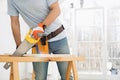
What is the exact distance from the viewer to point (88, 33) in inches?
158

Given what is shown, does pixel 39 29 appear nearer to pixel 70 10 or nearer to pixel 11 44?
pixel 11 44

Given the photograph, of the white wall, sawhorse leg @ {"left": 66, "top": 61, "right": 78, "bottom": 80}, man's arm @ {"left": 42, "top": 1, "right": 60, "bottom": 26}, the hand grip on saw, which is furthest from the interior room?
the hand grip on saw

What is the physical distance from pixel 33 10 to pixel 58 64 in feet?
1.42

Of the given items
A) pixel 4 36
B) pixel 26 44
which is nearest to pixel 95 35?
pixel 4 36

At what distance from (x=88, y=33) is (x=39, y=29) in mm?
2937

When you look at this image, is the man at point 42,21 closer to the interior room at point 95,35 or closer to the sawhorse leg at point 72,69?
the sawhorse leg at point 72,69

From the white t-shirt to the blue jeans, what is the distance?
0.15 ft

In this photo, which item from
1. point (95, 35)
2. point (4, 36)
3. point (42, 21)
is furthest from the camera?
point (95, 35)

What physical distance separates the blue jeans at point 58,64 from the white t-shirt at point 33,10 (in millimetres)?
44

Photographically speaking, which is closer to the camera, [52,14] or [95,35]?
[52,14]

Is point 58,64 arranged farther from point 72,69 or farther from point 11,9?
point 11,9

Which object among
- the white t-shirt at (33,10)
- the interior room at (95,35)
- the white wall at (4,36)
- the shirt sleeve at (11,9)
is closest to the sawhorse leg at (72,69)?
the white t-shirt at (33,10)

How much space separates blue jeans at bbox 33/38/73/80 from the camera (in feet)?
4.86

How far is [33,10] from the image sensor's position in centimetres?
144
